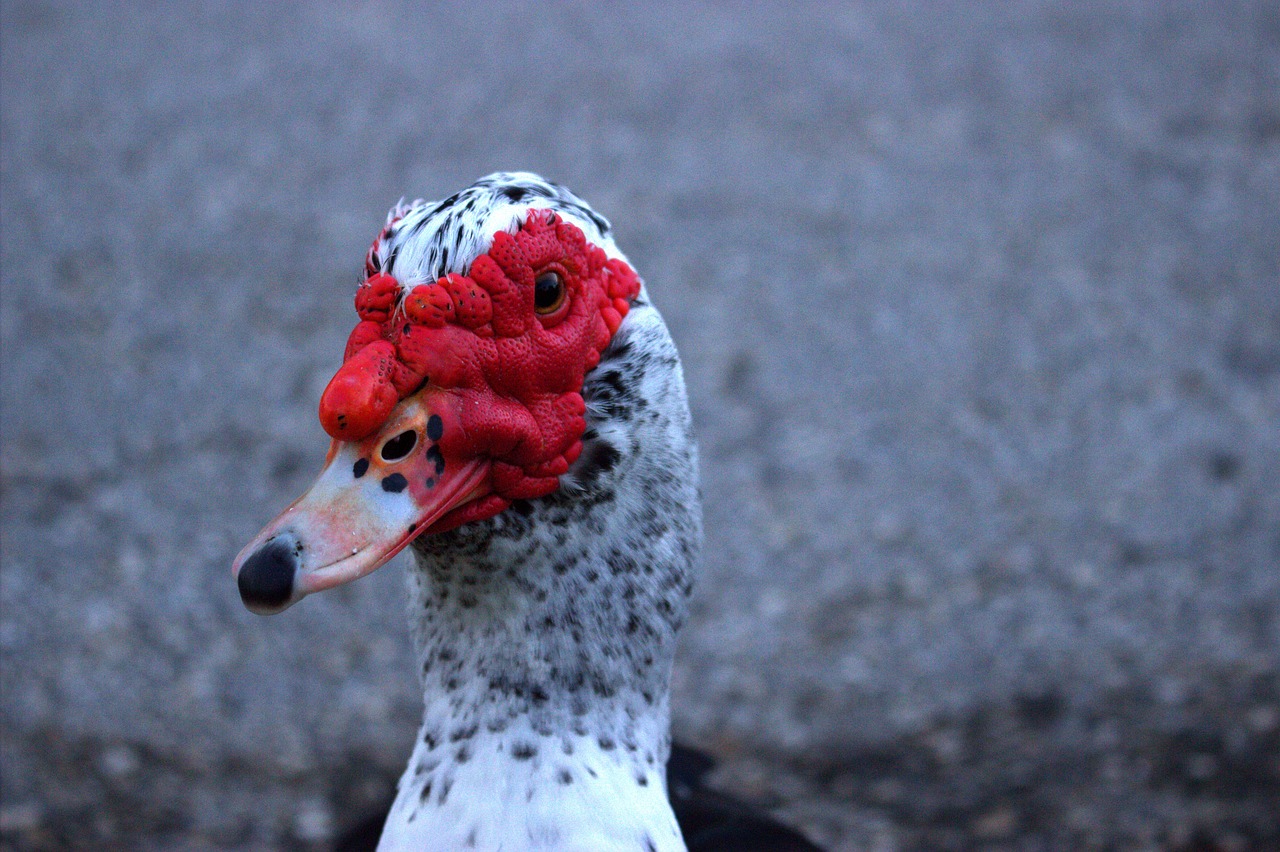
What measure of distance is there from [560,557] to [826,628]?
2.28 meters

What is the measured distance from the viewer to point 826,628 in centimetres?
368

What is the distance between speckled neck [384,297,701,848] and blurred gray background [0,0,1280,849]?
1614 mm

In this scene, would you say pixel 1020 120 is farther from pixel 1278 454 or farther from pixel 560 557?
pixel 560 557

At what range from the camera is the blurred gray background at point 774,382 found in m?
3.25

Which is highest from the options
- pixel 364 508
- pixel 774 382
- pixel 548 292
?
pixel 774 382

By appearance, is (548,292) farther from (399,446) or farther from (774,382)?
(774,382)

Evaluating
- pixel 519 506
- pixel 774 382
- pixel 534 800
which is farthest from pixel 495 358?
pixel 774 382

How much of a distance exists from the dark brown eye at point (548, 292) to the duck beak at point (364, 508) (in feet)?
0.56

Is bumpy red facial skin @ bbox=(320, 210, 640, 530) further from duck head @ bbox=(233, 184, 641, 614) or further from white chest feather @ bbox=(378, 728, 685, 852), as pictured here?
white chest feather @ bbox=(378, 728, 685, 852)

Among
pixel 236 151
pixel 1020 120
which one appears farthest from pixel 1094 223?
pixel 236 151

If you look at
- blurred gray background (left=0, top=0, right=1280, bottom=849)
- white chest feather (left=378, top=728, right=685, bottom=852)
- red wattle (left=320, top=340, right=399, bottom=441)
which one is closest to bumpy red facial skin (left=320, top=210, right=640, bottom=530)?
red wattle (left=320, top=340, right=399, bottom=441)

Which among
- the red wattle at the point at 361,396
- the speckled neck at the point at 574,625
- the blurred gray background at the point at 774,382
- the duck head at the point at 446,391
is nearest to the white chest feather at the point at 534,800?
the speckled neck at the point at 574,625

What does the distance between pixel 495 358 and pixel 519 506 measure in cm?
20

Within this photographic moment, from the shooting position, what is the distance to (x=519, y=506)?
1.52 meters
